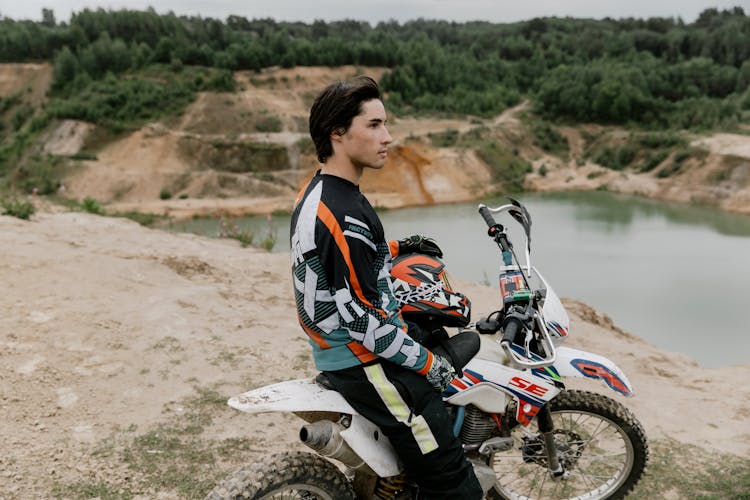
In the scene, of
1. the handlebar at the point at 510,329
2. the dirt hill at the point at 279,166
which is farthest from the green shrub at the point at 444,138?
the handlebar at the point at 510,329

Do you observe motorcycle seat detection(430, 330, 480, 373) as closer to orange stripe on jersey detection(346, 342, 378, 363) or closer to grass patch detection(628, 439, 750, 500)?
orange stripe on jersey detection(346, 342, 378, 363)

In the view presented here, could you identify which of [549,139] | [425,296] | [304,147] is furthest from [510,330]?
[549,139]

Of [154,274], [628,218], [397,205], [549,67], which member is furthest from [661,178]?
[154,274]

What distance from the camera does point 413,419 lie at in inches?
80.7

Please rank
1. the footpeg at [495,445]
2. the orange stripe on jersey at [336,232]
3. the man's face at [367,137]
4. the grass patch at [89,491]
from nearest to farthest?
1. the orange stripe on jersey at [336,232]
2. the man's face at [367,137]
3. the footpeg at [495,445]
4. the grass patch at [89,491]

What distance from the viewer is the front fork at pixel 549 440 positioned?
259 cm

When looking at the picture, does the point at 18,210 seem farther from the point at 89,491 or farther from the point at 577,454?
the point at 577,454

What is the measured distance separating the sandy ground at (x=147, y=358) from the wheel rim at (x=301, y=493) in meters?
1.21

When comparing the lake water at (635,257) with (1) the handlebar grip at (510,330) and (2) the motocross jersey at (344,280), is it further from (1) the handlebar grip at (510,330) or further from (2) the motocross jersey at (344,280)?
(2) the motocross jersey at (344,280)

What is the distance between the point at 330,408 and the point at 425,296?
0.54m

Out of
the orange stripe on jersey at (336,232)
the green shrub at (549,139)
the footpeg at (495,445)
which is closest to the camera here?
the orange stripe on jersey at (336,232)

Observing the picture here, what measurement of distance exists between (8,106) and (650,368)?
37037 mm

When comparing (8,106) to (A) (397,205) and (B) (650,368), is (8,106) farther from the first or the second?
(B) (650,368)

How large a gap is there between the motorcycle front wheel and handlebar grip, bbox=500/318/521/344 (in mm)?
601
